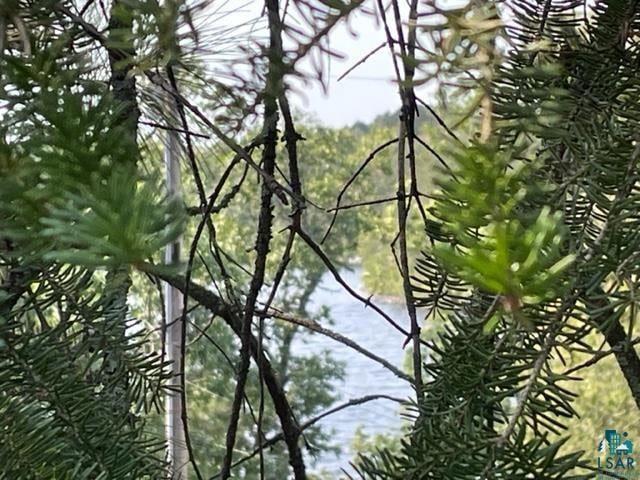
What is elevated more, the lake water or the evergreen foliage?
the lake water

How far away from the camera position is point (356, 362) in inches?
78.9

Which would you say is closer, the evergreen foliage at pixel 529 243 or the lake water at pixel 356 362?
the evergreen foliage at pixel 529 243

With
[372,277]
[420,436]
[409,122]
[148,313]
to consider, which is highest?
[372,277]

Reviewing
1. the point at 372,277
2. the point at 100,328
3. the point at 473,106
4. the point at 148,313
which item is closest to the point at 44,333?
the point at 100,328

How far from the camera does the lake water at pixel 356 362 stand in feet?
5.55

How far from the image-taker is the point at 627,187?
16 cm

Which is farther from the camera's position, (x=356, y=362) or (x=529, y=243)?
(x=356, y=362)

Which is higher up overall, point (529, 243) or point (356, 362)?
point (356, 362)

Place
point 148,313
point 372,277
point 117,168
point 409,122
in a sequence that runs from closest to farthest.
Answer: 1. point 117,168
2. point 409,122
3. point 148,313
4. point 372,277

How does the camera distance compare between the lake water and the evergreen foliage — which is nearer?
the evergreen foliage

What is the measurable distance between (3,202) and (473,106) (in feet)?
0.29

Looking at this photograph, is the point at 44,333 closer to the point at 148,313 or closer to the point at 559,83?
the point at 559,83

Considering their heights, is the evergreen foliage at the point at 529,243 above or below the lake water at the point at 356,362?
below

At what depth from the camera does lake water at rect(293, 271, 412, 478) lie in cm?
169
